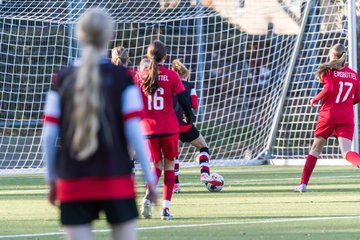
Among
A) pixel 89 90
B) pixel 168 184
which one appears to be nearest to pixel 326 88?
pixel 168 184

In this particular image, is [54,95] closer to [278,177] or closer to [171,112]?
[171,112]

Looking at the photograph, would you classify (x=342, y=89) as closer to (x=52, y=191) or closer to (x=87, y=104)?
(x=52, y=191)

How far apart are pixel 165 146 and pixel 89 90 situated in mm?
4917

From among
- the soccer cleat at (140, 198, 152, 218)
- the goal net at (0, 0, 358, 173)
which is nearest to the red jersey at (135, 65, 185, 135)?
the soccer cleat at (140, 198, 152, 218)

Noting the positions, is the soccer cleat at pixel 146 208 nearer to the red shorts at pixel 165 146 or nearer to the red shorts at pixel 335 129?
the red shorts at pixel 165 146

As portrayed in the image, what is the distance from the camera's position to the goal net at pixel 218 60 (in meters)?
18.3

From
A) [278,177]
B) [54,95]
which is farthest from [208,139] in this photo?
[54,95]

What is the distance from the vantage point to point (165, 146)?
9656mm

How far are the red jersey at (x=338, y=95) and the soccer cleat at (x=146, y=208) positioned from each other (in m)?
3.48

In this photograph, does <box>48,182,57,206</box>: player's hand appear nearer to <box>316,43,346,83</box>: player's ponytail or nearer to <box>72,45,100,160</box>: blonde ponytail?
<box>72,45,100,160</box>: blonde ponytail

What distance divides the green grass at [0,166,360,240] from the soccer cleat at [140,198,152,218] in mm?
117

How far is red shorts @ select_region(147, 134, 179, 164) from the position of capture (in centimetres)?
964

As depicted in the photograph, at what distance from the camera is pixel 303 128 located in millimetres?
18672

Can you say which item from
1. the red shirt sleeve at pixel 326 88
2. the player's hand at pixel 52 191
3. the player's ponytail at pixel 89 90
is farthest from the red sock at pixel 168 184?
the player's ponytail at pixel 89 90
